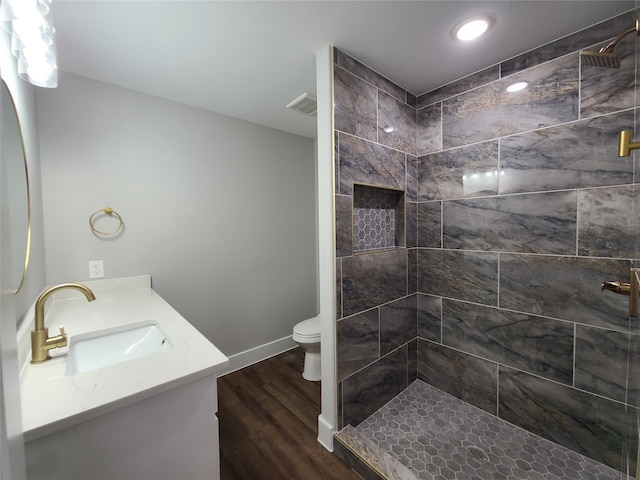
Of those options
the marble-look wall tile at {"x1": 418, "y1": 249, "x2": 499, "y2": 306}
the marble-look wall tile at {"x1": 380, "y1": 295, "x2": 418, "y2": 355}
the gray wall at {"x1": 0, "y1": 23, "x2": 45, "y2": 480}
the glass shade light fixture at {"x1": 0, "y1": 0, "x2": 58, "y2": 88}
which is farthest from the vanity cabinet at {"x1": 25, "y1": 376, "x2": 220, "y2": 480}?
the marble-look wall tile at {"x1": 418, "y1": 249, "x2": 499, "y2": 306}

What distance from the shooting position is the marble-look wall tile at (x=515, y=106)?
1.42 metres

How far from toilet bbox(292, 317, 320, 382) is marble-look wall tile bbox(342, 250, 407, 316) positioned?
0.64m

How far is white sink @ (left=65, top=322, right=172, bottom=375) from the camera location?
1147 millimetres

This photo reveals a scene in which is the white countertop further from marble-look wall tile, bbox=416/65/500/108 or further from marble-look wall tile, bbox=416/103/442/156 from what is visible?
marble-look wall tile, bbox=416/65/500/108

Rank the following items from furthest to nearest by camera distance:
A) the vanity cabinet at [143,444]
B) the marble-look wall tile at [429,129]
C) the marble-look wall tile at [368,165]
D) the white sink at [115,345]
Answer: the marble-look wall tile at [429,129] < the marble-look wall tile at [368,165] < the white sink at [115,345] < the vanity cabinet at [143,444]

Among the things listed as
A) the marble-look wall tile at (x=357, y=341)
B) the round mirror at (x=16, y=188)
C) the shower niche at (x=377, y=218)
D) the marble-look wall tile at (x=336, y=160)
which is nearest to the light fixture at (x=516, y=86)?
the shower niche at (x=377, y=218)

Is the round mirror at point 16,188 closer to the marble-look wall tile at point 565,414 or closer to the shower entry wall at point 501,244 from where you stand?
the shower entry wall at point 501,244

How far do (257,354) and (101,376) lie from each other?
182 centimetres

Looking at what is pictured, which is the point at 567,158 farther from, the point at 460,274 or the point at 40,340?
the point at 40,340

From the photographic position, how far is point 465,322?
71.6 inches

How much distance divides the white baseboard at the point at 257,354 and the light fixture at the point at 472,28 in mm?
2796

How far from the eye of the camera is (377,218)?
1.90 m

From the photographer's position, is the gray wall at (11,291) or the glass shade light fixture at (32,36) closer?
the gray wall at (11,291)

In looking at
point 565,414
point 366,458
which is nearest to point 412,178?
point 565,414
